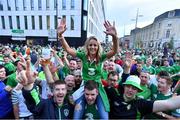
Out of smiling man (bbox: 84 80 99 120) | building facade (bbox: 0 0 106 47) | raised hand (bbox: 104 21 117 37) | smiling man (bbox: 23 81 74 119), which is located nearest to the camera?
smiling man (bbox: 23 81 74 119)

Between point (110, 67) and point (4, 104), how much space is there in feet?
10.2

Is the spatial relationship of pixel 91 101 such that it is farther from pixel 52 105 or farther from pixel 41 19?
pixel 41 19

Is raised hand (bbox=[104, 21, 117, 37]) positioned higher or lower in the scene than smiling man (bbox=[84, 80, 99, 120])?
higher

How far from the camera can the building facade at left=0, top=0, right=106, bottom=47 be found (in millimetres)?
35125

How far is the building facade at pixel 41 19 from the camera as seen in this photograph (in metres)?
35.1

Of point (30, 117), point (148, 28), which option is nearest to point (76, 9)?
point (30, 117)

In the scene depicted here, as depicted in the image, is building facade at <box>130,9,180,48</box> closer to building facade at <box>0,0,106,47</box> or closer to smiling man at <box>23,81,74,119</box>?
building facade at <box>0,0,106,47</box>

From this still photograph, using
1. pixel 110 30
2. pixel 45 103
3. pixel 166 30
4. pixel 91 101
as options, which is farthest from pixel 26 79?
pixel 166 30

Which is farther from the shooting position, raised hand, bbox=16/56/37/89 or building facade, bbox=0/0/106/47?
building facade, bbox=0/0/106/47

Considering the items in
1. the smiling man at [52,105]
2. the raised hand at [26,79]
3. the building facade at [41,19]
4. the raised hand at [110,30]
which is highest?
the building facade at [41,19]

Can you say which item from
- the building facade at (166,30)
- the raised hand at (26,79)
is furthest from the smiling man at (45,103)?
the building facade at (166,30)

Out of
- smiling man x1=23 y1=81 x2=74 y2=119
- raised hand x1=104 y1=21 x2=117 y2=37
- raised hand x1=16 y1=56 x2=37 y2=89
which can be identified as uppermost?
raised hand x1=104 y1=21 x2=117 y2=37

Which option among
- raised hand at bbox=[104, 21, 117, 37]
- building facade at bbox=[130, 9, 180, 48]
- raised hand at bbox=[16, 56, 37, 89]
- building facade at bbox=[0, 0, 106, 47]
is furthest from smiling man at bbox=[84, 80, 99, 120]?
building facade at bbox=[130, 9, 180, 48]

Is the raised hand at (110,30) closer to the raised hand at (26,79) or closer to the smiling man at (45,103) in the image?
the smiling man at (45,103)
